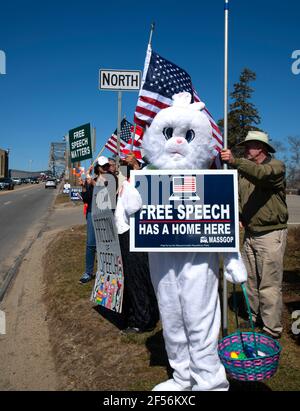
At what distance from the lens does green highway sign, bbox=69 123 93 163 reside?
6.88m

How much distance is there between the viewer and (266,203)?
380cm

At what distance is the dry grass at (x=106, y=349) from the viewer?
3.29 meters

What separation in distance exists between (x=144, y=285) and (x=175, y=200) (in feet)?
5.37

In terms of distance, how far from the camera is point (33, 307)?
5582mm

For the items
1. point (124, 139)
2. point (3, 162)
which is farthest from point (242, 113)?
point (3, 162)

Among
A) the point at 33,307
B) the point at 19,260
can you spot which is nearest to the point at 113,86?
the point at 33,307

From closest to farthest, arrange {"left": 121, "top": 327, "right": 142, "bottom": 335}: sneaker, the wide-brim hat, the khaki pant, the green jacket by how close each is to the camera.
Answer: the green jacket, the wide-brim hat, the khaki pant, {"left": 121, "top": 327, "right": 142, "bottom": 335}: sneaker

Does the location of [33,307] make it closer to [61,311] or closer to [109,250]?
[61,311]

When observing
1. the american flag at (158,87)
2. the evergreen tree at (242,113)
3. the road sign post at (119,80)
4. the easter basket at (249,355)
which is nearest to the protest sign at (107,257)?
the road sign post at (119,80)

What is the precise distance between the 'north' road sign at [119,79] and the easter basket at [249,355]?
2829 mm

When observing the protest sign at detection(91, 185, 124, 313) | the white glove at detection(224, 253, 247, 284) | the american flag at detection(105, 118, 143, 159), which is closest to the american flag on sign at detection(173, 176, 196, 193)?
the white glove at detection(224, 253, 247, 284)

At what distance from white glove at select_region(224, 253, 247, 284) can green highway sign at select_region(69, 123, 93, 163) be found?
14.8ft

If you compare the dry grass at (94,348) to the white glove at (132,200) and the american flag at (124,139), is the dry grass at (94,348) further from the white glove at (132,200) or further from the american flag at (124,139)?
the american flag at (124,139)

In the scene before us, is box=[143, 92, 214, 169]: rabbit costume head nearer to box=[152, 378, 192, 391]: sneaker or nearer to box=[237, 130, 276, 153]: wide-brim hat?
box=[237, 130, 276, 153]: wide-brim hat
